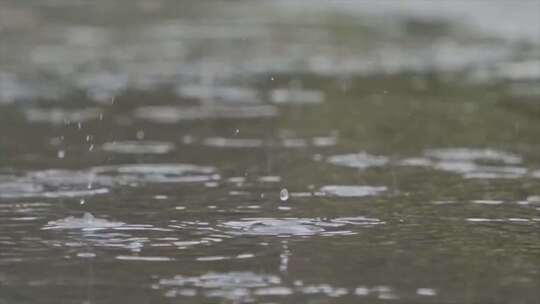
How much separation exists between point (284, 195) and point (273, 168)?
129cm

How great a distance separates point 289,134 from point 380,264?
5190 mm

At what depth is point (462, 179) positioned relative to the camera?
30.6 feet

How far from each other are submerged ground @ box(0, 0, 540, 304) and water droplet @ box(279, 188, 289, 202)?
0.13 ft

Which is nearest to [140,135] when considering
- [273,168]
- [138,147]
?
[138,147]

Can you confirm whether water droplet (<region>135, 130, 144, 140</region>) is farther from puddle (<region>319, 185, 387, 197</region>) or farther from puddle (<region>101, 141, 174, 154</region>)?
puddle (<region>319, 185, 387, 197</region>)

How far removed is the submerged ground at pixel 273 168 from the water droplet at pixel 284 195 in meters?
0.04

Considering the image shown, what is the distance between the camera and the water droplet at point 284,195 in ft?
28.5

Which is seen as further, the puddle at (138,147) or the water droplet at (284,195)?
the puddle at (138,147)

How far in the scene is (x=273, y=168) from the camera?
10.1 metres

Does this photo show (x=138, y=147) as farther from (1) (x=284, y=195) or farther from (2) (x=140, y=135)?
(1) (x=284, y=195)

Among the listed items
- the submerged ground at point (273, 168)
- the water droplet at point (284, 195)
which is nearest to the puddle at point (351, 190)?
the submerged ground at point (273, 168)

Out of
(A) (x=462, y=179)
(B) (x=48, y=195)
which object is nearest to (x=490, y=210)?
(A) (x=462, y=179)

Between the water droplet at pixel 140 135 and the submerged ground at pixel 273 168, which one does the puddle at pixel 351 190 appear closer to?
the submerged ground at pixel 273 168

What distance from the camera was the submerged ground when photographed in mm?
6484
